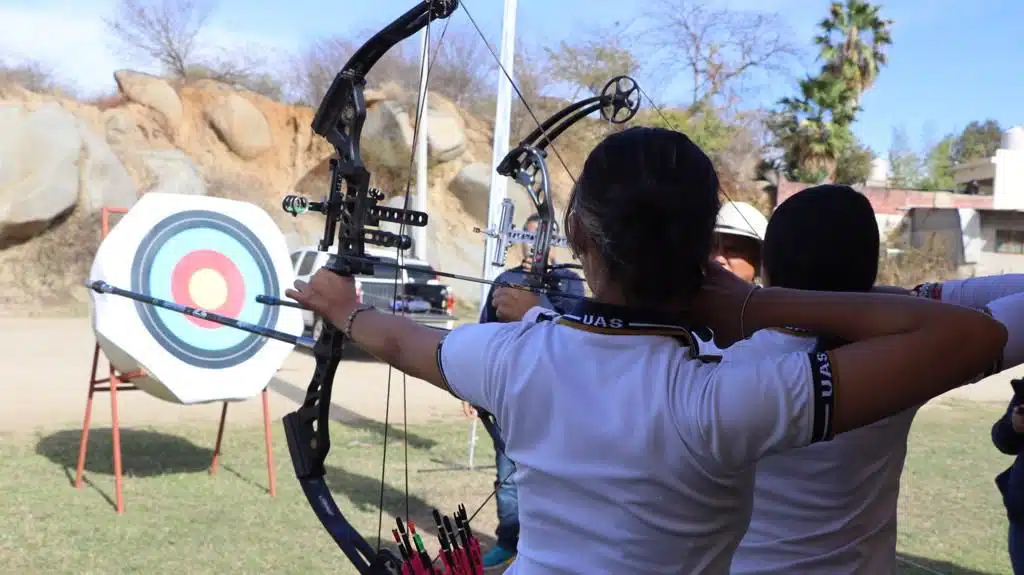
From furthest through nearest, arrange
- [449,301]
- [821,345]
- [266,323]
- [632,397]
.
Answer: [449,301]
[266,323]
[821,345]
[632,397]

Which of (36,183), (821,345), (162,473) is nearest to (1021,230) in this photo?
(36,183)

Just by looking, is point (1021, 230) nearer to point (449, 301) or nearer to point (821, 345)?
point (449, 301)

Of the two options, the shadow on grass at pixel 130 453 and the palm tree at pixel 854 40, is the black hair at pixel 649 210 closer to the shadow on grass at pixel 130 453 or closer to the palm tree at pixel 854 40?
the shadow on grass at pixel 130 453

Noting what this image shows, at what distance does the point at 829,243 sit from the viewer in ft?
3.75

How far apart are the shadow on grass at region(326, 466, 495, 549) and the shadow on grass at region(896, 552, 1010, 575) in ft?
5.35

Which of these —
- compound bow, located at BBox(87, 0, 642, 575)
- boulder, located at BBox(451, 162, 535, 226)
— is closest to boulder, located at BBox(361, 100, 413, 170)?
boulder, located at BBox(451, 162, 535, 226)

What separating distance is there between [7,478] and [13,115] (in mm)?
10854

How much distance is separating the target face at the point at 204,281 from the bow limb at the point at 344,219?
100 inches

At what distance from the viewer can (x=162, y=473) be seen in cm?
443

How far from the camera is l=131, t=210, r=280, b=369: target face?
13.6ft

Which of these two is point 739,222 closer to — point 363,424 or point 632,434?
point 632,434

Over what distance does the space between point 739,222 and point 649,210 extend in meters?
1.63

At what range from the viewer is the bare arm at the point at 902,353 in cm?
77

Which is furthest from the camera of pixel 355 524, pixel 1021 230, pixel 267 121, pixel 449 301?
pixel 1021 230
